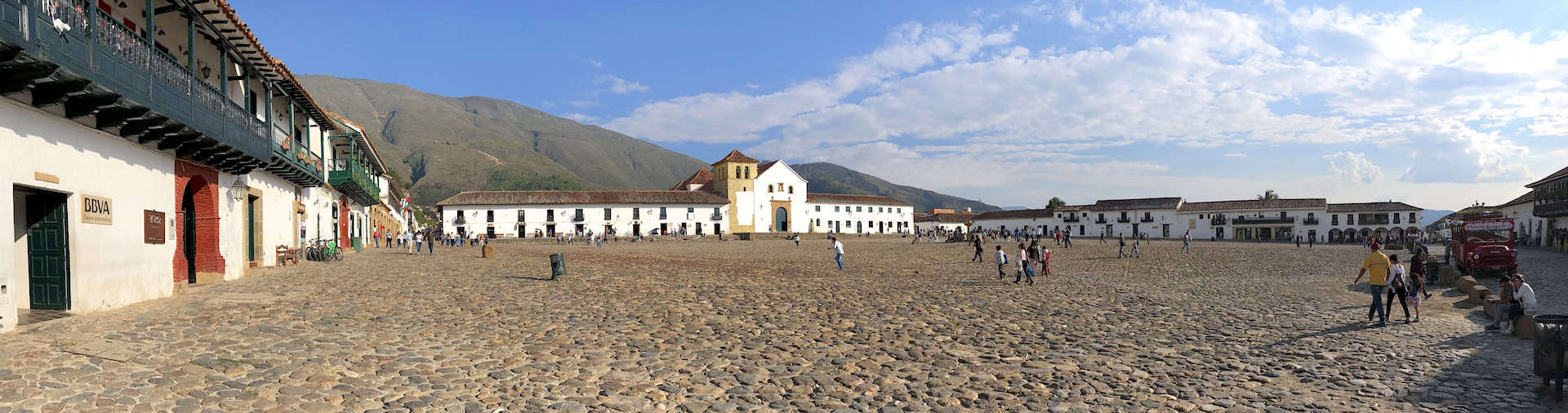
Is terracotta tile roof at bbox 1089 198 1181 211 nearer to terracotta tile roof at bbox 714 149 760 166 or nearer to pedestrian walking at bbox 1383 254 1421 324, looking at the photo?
terracotta tile roof at bbox 714 149 760 166

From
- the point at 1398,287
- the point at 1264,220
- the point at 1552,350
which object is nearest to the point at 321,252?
the point at 1398,287

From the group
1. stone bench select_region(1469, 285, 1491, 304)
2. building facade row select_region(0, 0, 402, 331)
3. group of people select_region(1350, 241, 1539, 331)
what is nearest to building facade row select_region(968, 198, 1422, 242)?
stone bench select_region(1469, 285, 1491, 304)

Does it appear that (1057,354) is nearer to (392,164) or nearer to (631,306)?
(631,306)

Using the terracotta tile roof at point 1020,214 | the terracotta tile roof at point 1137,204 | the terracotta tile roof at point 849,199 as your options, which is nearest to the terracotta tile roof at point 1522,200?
the terracotta tile roof at point 1137,204

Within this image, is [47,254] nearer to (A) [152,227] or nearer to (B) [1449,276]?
(A) [152,227]

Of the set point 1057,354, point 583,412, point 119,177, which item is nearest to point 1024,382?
point 1057,354

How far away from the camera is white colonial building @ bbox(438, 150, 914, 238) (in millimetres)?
72688

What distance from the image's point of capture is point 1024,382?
7.15 metres

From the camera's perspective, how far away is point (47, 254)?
32.0 ft

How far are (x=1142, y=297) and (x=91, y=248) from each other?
17.6m

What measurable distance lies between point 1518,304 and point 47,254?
1978 cm

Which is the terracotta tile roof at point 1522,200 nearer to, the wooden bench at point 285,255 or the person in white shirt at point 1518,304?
the person in white shirt at point 1518,304

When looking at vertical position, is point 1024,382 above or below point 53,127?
below

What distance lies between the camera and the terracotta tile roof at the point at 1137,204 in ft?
277
